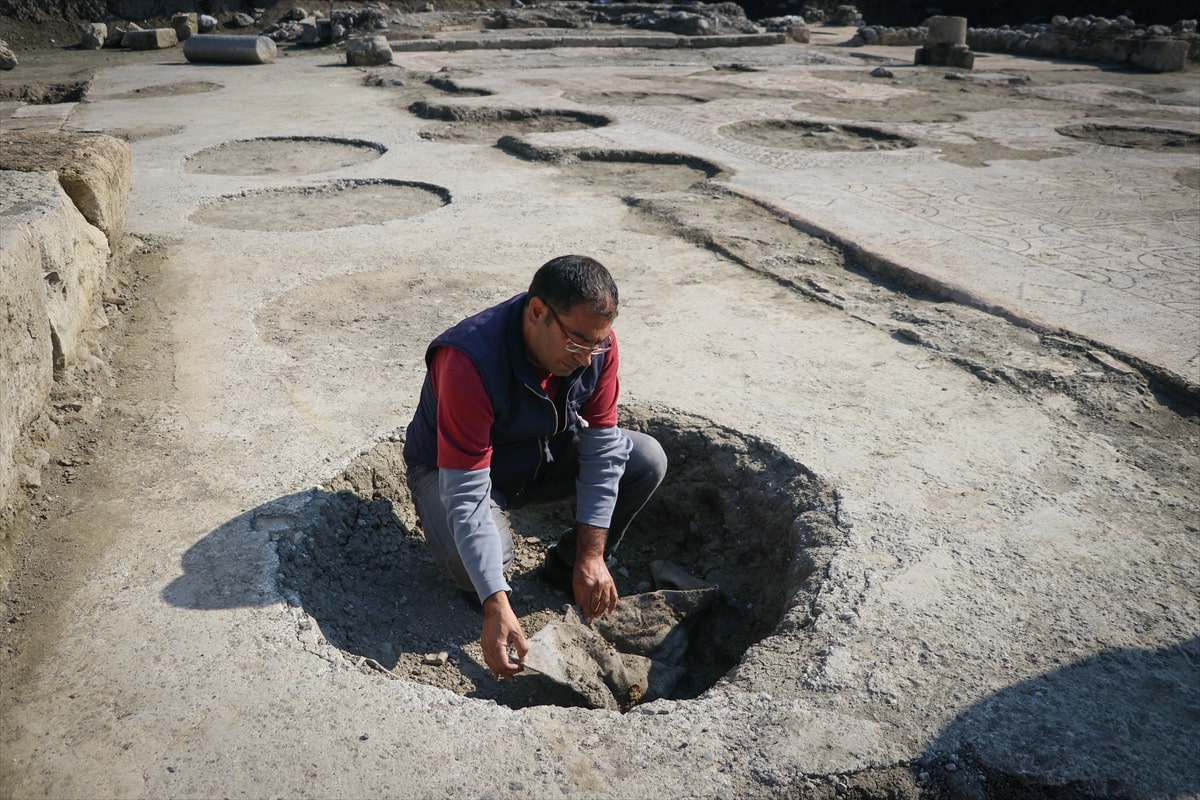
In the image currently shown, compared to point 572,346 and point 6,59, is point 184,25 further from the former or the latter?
point 572,346

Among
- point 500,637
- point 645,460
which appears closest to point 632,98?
point 645,460

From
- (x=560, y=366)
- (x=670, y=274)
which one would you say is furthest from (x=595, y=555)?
(x=670, y=274)

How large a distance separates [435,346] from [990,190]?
18.5 feet

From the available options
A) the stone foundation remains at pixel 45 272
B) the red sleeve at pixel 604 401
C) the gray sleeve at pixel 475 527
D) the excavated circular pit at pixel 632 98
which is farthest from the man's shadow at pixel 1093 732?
the excavated circular pit at pixel 632 98

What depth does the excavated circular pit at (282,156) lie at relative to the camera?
23.8ft

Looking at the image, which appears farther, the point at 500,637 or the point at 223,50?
the point at 223,50

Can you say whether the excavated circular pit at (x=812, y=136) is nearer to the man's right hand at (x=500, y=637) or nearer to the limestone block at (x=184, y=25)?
the man's right hand at (x=500, y=637)

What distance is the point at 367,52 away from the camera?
1359 centimetres

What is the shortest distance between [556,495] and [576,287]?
0.88 metres

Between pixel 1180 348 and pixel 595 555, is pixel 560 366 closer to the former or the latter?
pixel 595 555

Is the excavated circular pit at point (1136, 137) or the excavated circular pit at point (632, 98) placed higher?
the excavated circular pit at point (632, 98)

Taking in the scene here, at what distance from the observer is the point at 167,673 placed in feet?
7.29

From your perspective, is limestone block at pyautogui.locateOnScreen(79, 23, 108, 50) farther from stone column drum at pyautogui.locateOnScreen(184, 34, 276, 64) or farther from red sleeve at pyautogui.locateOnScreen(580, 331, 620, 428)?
red sleeve at pyautogui.locateOnScreen(580, 331, 620, 428)

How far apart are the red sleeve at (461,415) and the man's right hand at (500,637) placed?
14.0 inches
